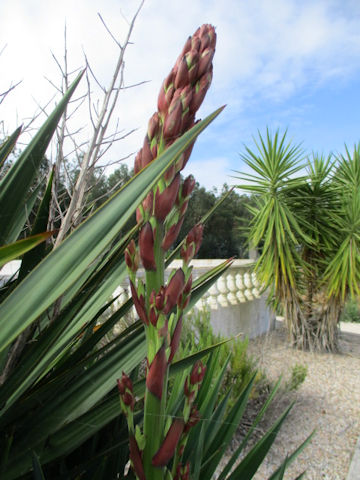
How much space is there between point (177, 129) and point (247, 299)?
23.4 ft

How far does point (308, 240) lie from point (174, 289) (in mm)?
6022

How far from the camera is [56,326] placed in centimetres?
71

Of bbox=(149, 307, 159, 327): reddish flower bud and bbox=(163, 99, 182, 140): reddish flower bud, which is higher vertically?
bbox=(163, 99, 182, 140): reddish flower bud

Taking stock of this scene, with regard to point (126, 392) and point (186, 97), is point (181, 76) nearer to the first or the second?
point (186, 97)

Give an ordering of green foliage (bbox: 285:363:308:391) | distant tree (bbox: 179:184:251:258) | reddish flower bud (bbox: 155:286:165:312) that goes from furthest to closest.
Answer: distant tree (bbox: 179:184:251:258) → green foliage (bbox: 285:363:308:391) → reddish flower bud (bbox: 155:286:165:312)

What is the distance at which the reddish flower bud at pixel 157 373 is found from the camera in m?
0.43

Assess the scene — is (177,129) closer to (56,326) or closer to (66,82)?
(56,326)

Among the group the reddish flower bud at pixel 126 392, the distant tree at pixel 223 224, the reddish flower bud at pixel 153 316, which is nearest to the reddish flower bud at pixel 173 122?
the reddish flower bud at pixel 153 316

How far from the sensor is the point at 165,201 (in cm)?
45

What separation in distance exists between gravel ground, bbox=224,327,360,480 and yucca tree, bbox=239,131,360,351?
62cm

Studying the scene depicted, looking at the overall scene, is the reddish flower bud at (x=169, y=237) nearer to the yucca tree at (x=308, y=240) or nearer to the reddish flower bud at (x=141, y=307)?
the reddish flower bud at (x=141, y=307)

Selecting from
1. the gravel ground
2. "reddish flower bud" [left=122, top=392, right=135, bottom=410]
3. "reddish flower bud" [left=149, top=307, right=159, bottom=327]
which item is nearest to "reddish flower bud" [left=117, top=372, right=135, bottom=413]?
"reddish flower bud" [left=122, top=392, right=135, bottom=410]

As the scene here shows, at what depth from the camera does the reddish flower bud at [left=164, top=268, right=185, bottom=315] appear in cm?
43

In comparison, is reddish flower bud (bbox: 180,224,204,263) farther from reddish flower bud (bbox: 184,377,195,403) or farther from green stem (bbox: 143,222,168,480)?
reddish flower bud (bbox: 184,377,195,403)
